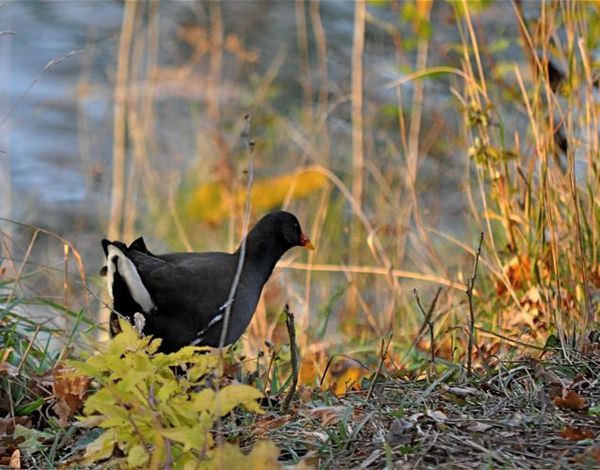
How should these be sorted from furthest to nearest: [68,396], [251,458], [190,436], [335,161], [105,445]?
[335,161] → [68,396] → [105,445] → [190,436] → [251,458]

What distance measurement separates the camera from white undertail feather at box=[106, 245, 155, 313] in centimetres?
392

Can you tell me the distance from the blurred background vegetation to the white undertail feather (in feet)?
0.67

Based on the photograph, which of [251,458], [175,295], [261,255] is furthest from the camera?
[261,255]

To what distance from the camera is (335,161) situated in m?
7.24

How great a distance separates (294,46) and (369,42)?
3.46 feet

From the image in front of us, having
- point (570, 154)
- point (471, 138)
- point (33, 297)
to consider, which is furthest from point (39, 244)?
point (570, 154)

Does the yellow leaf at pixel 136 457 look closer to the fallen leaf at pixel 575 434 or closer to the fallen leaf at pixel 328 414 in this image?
Answer: the fallen leaf at pixel 328 414

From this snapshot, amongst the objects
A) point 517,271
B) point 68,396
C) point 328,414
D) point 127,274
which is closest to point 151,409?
point 328,414

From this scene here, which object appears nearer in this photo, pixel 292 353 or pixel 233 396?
pixel 233 396

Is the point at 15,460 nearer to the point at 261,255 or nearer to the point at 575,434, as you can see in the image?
the point at 575,434

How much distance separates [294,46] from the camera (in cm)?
920

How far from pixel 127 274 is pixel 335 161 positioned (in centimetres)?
348

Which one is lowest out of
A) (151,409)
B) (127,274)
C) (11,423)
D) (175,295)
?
(11,423)

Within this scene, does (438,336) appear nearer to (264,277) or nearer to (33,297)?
(264,277)
